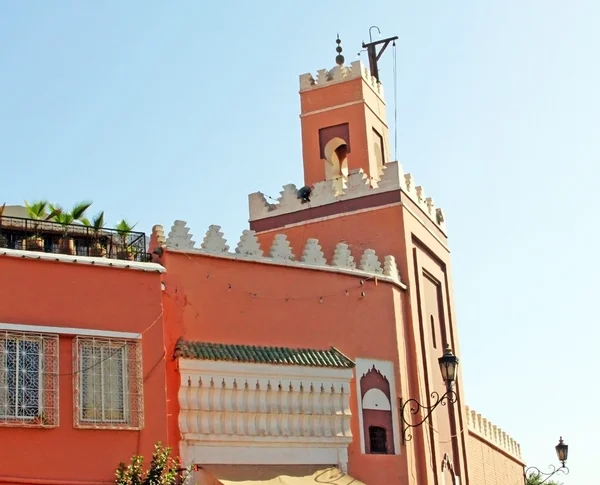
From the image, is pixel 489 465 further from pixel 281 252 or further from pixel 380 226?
pixel 281 252

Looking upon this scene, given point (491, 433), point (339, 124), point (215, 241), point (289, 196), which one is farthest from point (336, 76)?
point (491, 433)

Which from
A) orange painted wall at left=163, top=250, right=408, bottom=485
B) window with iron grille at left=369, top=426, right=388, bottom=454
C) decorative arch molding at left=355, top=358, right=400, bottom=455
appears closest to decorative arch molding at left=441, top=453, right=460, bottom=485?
orange painted wall at left=163, top=250, right=408, bottom=485

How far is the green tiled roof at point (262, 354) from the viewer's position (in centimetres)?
1480

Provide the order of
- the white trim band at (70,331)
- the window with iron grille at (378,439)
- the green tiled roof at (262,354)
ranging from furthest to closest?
1. the window with iron grille at (378,439)
2. the green tiled roof at (262,354)
3. the white trim band at (70,331)

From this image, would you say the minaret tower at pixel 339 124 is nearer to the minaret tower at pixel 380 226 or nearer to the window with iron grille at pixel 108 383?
the minaret tower at pixel 380 226

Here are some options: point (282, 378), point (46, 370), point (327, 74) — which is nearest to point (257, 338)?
point (282, 378)

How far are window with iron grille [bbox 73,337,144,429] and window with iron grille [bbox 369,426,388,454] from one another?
14.5 feet

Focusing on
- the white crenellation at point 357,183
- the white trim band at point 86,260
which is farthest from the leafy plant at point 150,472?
the white crenellation at point 357,183

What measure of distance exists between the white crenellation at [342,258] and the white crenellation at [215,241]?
2329 millimetres

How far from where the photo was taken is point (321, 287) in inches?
671

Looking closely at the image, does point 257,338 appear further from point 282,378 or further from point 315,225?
point 315,225

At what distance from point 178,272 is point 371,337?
12.1 ft

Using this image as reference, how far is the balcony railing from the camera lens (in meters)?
14.3

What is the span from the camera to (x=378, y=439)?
17.1 metres
